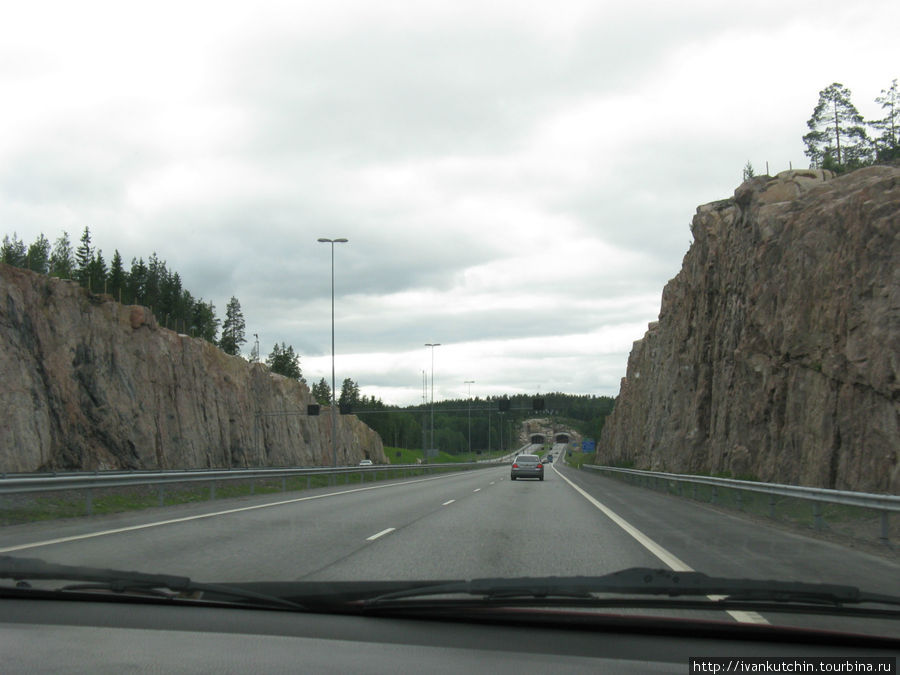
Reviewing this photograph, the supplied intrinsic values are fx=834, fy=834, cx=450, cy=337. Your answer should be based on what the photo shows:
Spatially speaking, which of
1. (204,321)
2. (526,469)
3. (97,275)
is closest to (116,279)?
(97,275)

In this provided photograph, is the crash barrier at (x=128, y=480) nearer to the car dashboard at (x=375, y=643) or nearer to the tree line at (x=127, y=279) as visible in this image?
the car dashboard at (x=375, y=643)

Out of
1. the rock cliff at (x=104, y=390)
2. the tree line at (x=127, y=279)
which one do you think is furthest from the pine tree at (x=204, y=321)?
the rock cliff at (x=104, y=390)

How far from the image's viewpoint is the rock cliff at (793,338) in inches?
939

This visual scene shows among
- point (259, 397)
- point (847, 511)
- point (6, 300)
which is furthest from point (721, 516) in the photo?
point (259, 397)

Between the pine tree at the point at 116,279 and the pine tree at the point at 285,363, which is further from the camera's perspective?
the pine tree at the point at 285,363

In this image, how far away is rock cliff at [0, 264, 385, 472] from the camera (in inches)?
1908

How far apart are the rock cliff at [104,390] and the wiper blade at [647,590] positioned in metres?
46.1

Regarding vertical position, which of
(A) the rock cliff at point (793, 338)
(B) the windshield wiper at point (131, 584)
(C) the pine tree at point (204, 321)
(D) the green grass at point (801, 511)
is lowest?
(D) the green grass at point (801, 511)

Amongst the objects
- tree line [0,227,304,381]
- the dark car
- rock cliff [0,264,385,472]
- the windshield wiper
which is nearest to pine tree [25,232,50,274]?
tree line [0,227,304,381]

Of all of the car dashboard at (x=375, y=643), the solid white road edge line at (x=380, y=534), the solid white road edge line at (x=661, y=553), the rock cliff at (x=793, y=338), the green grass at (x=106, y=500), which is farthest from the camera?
the rock cliff at (x=793, y=338)

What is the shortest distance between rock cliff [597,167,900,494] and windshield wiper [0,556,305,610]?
1957cm

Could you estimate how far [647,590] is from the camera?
512cm

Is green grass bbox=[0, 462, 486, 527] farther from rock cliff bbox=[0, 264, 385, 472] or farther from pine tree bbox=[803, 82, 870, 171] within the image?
pine tree bbox=[803, 82, 870, 171]

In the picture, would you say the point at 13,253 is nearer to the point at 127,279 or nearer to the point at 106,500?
the point at 127,279
